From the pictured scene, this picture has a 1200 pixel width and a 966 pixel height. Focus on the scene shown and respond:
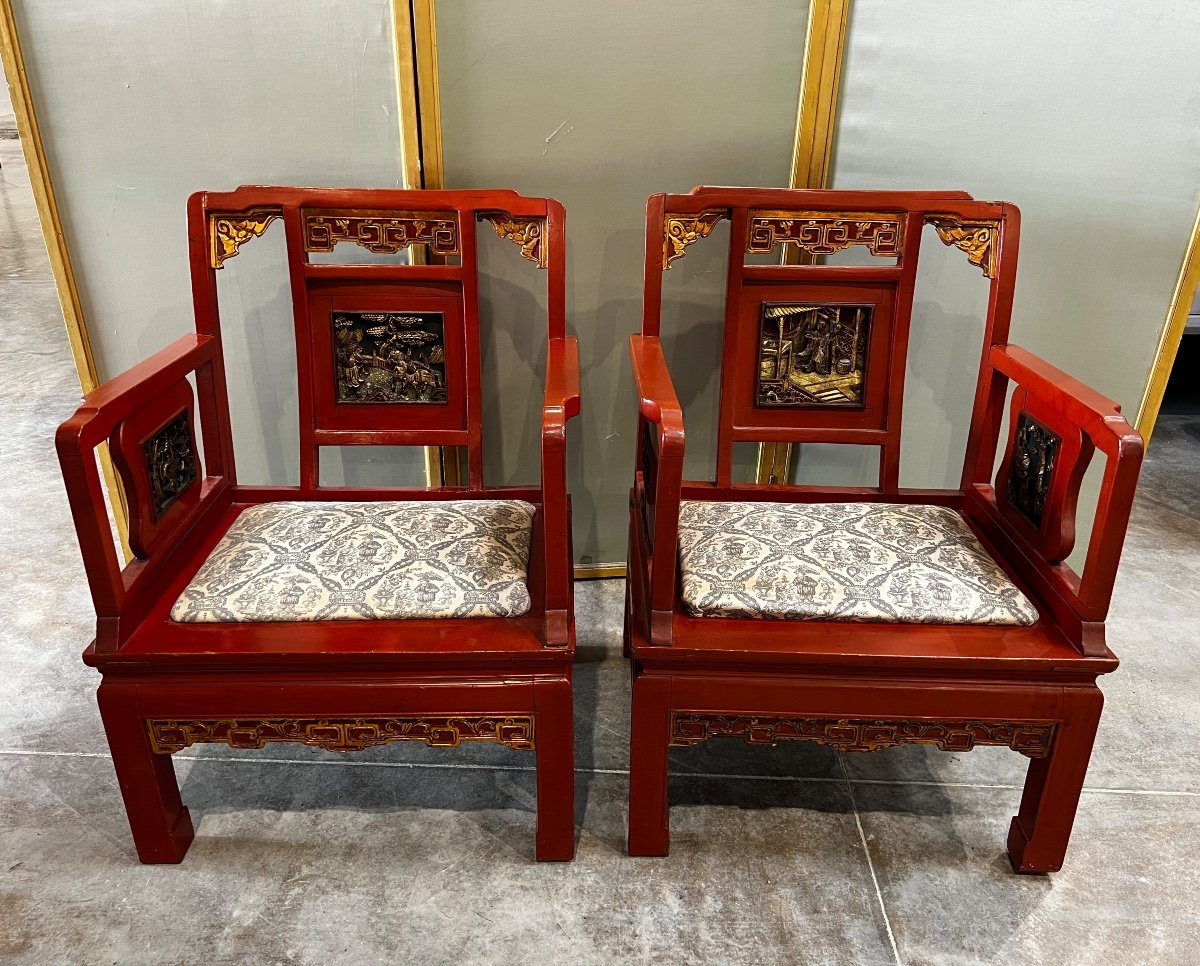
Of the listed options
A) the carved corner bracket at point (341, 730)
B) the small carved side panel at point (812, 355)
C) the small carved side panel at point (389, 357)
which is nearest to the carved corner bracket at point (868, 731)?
the carved corner bracket at point (341, 730)

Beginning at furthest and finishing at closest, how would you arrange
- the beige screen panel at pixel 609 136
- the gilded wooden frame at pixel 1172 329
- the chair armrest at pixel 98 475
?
1. the gilded wooden frame at pixel 1172 329
2. the beige screen panel at pixel 609 136
3. the chair armrest at pixel 98 475

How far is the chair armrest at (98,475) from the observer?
1186 mm

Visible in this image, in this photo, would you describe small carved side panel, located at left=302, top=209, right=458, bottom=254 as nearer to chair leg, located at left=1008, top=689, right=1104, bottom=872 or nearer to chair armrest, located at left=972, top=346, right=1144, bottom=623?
chair armrest, located at left=972, top=346, right=1144, bottom=623

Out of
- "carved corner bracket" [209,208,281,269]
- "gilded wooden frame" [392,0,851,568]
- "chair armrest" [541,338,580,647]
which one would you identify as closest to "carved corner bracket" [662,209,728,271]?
"chair armrest" [541,338,580,647]

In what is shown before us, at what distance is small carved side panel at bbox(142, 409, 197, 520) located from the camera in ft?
4.60

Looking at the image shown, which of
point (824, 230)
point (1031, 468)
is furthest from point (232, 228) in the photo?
point (1031, 468)

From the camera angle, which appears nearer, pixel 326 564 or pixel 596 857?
pixel 326 564

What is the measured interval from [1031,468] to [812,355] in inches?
16.6

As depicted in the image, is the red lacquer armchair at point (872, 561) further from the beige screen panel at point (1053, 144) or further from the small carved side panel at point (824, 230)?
the beige screen panel at point (1053, 144)

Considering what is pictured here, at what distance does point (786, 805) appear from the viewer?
5.29 ft

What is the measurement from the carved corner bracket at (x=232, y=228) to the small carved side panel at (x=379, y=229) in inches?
2.9

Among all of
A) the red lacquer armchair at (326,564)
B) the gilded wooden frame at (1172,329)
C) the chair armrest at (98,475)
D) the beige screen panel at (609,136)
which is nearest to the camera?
the chair armrest at (98,475)

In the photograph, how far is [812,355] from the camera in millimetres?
1682

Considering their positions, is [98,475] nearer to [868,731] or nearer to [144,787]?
[144,787]
